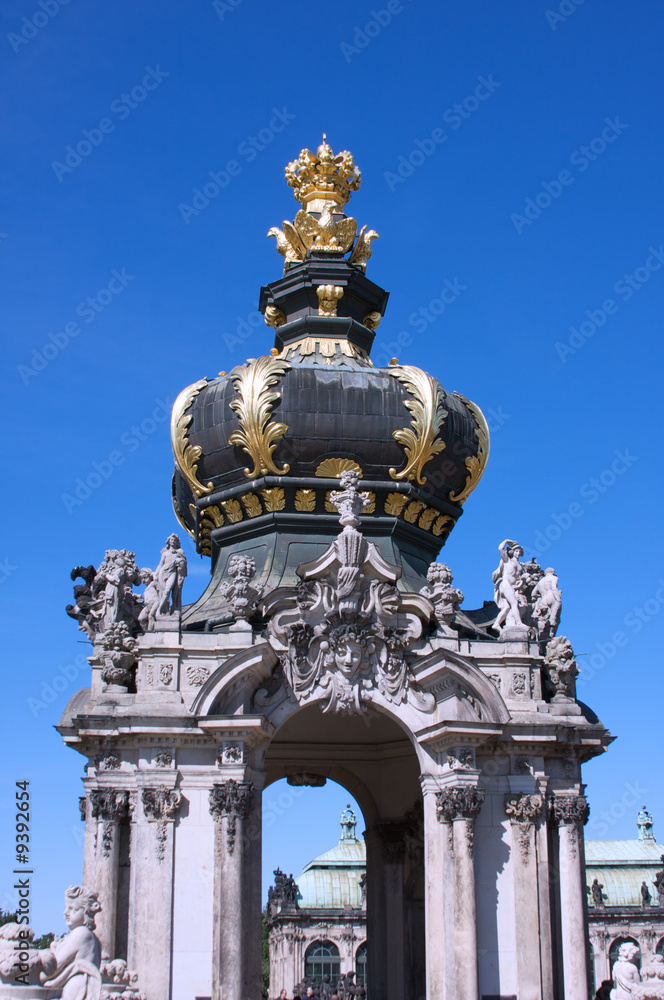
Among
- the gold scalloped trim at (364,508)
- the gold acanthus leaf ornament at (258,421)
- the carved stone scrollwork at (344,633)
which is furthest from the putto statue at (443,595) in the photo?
the gold acanthus leaf ornament at (258,421)

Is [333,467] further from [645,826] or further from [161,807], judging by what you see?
[645,826]

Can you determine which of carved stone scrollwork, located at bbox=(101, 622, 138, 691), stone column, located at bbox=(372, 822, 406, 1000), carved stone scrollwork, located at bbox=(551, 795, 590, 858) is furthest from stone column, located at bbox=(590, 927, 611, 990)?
carved stone scrollwork, located at bbox=(101, 622, 138, 691)

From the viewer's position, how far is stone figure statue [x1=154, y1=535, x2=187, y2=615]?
30953mm

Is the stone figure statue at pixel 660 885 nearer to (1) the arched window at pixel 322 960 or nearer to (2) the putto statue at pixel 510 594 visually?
(1) the arched window at pixel 322 960

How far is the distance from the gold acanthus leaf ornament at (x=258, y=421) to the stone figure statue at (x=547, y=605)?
22.4 feet

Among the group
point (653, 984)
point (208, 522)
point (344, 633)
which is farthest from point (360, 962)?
point (653, 984)

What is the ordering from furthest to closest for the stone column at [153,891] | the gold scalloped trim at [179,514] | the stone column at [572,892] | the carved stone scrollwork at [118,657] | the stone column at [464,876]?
the gold scalloped trim at [179,514] < the carved stone scrollwork at [118,657] < the stone column at [572,892] < the stone column at [464,876] < the stone column at [153,891]

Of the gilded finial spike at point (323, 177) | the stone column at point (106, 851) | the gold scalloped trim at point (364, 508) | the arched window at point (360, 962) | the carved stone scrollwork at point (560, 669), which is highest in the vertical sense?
the gilded finial spike at point (323, 177)

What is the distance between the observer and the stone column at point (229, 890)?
27766 mm

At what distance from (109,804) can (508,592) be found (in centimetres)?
1023

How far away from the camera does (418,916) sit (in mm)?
35188

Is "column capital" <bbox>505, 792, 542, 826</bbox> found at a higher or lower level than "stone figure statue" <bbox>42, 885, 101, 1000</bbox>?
higher

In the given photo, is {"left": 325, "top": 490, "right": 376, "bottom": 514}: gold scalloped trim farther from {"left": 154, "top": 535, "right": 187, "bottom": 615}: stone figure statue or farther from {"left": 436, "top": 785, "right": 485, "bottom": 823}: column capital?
{"left": 436, "top": 785, "right": 485, "bottom": 823}: column capital

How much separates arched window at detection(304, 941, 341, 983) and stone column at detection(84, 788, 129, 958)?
36.3 metres
